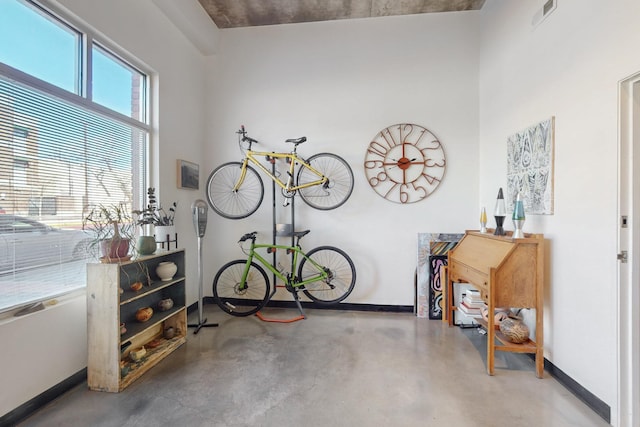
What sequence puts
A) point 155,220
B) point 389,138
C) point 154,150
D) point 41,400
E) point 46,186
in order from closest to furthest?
point 41,400
point 46,186
point 155,220
point 154,150
point 389,138

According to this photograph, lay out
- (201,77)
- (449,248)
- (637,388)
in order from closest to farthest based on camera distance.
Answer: (637,388), (449,248), (201,77)

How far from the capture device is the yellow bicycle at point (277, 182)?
326cm

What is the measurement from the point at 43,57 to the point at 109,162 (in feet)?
2.68

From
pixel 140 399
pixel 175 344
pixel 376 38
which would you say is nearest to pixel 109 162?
pixel 175 344

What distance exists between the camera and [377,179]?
10.9ft

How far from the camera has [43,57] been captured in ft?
5.93

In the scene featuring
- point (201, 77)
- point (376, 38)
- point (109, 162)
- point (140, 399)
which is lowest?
point (140, 399)

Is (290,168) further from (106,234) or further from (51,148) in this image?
(51,148)

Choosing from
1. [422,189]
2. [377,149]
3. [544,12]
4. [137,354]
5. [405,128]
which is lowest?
[137,354]

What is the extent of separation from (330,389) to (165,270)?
1.82 m

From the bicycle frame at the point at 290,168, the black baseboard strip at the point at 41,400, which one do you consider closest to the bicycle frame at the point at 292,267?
the bicycle frame at the point at 290,168

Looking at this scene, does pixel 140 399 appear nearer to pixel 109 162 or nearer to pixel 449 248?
pixel 109 162

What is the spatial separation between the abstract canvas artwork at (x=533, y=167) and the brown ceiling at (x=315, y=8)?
194cm

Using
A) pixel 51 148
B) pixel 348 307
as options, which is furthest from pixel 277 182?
pixel 51 148
